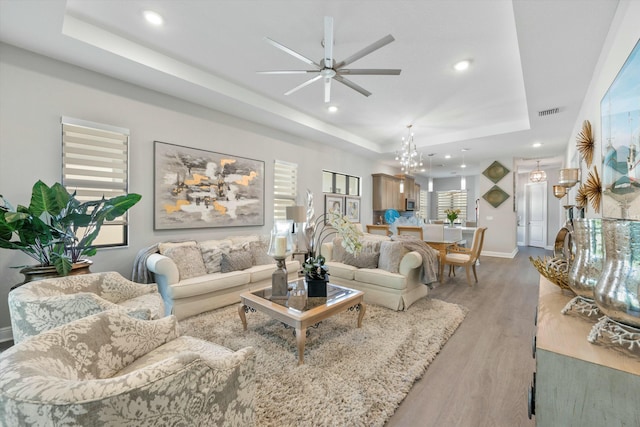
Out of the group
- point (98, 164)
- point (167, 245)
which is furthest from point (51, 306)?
point (98, 164)

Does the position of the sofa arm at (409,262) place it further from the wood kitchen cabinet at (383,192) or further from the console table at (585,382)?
the wood kitchen cabinet at (383,192)

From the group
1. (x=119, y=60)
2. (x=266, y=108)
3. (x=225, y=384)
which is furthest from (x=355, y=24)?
(x=225, y=384)

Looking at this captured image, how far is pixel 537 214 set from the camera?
9016 millimetres

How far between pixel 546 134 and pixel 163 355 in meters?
7.00

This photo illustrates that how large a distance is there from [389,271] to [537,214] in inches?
345

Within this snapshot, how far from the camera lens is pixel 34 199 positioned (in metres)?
2.22

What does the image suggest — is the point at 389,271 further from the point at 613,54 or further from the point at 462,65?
the point at 613,54

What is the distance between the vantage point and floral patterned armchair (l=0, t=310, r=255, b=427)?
2.28 feet

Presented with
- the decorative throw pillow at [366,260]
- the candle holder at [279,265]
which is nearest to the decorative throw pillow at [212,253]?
the candle holder at [279,265]

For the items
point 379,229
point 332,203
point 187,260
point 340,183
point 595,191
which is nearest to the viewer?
point 595,191

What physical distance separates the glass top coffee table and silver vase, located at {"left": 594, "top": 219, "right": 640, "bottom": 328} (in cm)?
176

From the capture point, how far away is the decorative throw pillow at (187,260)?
3.21 m

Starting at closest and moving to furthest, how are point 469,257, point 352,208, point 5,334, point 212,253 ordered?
point 5,334 < point 212,253 < point 469,257 < point 352,208

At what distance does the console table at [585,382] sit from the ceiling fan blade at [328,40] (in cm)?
236
